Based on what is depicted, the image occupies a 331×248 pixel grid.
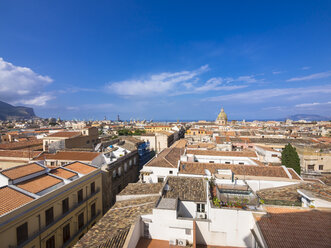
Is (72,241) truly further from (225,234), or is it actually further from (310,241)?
(310,241)

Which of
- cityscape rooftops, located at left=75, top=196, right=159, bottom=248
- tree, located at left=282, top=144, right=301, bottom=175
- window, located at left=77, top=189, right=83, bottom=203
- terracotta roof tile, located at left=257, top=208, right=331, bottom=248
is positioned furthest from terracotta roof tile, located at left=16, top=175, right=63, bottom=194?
tree, located at left=282, top=144, right=301, bottom=175

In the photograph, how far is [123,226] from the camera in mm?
10078

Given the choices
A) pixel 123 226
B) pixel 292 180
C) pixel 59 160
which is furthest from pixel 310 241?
pixel 59 160

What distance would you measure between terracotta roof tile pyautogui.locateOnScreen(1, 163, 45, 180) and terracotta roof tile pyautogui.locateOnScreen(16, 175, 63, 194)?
0.63 meters

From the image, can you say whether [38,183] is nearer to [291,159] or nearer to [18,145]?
[18,145]

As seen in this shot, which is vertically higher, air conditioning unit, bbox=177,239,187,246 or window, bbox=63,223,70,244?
air conditioning unit, bbox=177,239,187,246

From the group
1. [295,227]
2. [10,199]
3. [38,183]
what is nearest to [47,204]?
[10,199]

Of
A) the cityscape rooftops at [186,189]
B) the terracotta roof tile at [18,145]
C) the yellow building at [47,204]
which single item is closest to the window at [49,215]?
the yellow building at [47,204]

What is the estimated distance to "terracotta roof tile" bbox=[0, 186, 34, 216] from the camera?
9.70 m

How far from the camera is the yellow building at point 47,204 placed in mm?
9805

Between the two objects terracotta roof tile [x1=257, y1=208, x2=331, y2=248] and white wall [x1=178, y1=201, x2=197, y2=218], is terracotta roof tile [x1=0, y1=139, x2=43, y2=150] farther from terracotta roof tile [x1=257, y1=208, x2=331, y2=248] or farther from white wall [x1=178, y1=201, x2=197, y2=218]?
terracotta roof tile [x1=257, y1=208, x2=331, y2=248]

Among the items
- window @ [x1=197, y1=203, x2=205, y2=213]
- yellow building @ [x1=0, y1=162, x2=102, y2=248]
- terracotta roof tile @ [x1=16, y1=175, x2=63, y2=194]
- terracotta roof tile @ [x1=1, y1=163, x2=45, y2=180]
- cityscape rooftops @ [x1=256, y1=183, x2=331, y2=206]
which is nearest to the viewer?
yellow building @ [x1=0, y1=162, x2=102, y2=248]

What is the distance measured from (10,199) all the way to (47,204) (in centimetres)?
210

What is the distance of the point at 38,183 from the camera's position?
13.1 m
